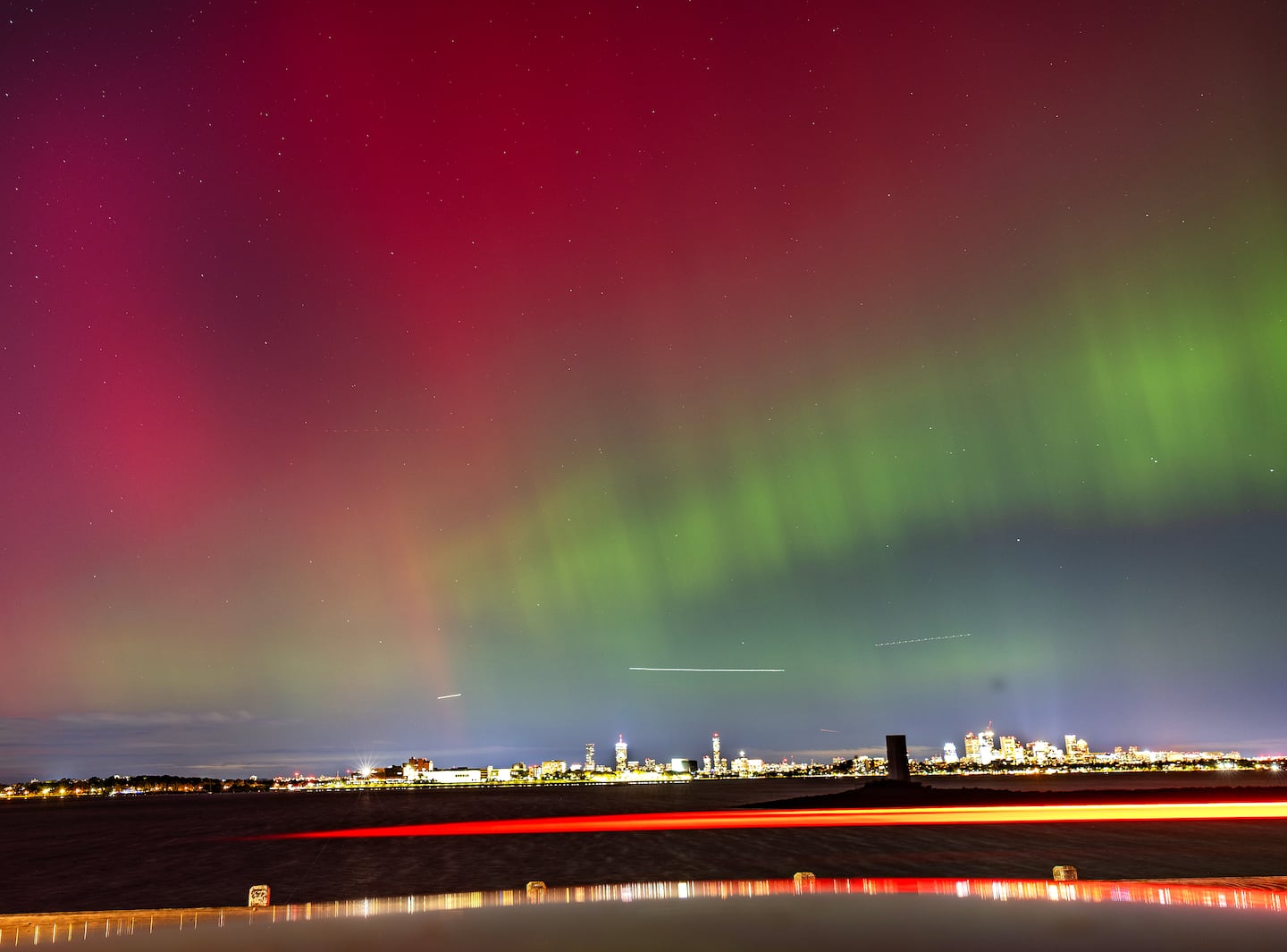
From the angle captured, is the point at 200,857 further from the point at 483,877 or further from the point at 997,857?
the point at 997,857

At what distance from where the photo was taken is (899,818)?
66.0 m

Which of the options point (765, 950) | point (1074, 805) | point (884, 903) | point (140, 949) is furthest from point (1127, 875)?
point (1074, 805)

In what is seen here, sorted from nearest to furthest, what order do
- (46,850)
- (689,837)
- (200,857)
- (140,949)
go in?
1. (140,949)
2. (689,837)
3. (200,857)
4. (46,850)

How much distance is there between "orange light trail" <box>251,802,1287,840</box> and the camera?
6588cm

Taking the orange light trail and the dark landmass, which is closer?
the orange light trail

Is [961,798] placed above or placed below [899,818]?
below

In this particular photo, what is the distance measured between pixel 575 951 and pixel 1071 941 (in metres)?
5.11

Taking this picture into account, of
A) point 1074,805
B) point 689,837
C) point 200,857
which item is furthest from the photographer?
point 1074,805

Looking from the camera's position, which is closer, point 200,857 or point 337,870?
point 337,870

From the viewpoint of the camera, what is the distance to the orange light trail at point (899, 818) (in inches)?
2594

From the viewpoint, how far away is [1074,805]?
7850 cm

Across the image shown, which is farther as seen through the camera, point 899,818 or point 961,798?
point 961,798

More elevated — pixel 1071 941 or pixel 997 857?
pixel 1071 941

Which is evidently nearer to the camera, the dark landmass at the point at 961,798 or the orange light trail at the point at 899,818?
the orange light trail at the point at 899,818
